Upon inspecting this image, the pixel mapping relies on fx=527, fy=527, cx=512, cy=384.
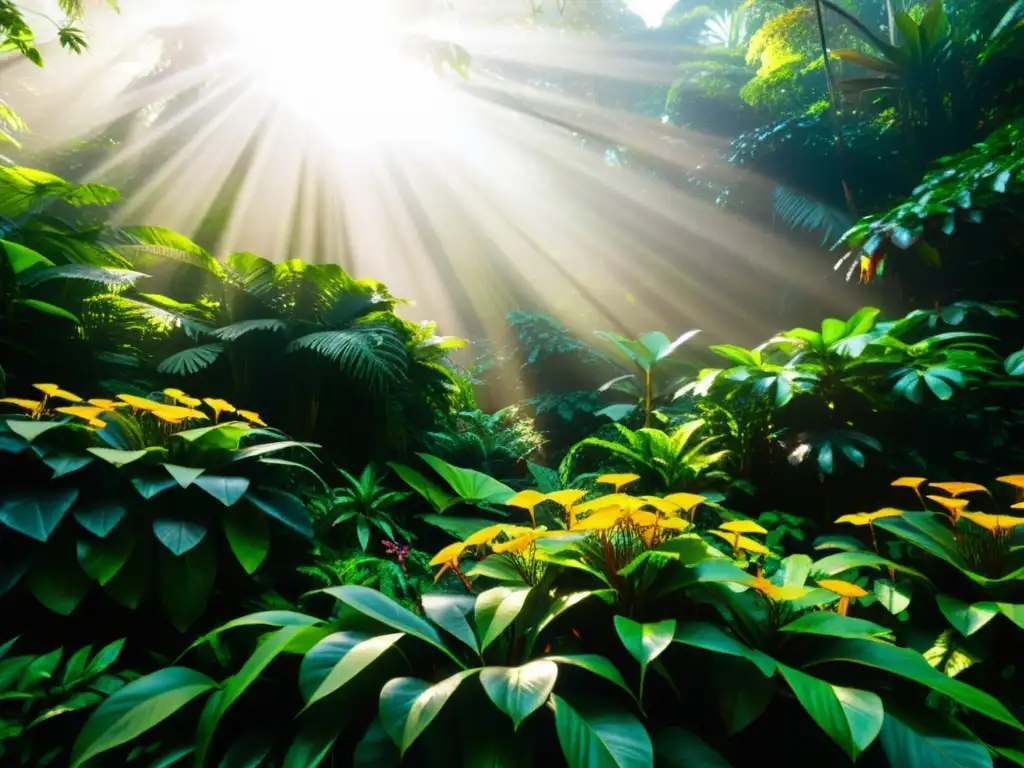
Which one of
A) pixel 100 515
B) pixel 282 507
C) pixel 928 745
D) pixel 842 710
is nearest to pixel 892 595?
pixel 928 745

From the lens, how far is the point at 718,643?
100 centimetres

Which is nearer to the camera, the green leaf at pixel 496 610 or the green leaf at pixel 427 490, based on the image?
the green leaf at pixel 496 610

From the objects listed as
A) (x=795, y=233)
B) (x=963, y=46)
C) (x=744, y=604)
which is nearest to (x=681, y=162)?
(x=795, y=233)

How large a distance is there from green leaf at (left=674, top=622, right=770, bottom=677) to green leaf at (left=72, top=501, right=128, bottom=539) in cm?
139

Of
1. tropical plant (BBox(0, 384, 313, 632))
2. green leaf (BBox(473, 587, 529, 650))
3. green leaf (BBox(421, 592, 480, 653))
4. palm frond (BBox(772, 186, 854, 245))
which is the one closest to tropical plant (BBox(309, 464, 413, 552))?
tropical plant (BBox(0, 384, 313, 632))

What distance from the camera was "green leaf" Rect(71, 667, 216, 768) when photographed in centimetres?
93

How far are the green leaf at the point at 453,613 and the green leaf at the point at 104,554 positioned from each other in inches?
31.1

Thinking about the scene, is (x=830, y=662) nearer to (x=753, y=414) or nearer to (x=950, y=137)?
(x=753, y=414)

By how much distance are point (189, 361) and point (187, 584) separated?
136 cm

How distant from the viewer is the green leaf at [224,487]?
1.41m

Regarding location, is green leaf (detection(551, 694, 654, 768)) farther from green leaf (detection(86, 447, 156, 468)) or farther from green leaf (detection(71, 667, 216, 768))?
green leaf (detection(86, 447, 156, 468))

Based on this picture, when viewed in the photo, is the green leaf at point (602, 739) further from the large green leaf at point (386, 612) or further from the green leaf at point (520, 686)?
the large green leaf at point (386, 612)

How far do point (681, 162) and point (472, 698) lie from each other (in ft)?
28.4

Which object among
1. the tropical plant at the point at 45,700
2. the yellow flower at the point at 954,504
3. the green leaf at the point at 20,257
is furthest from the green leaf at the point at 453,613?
the green leaf at the point at 20,257
